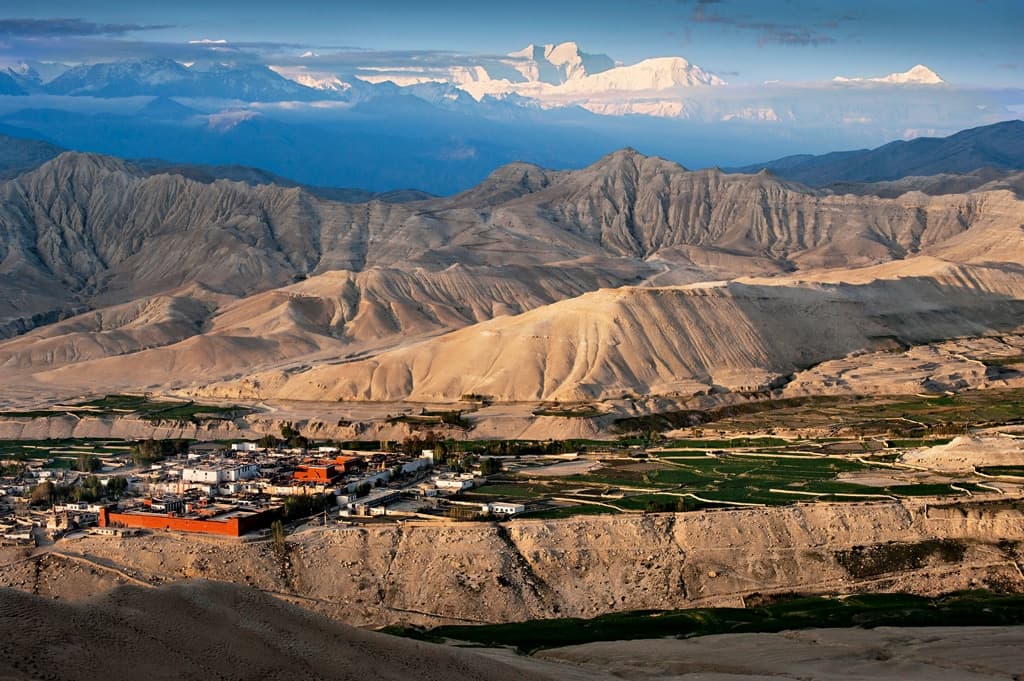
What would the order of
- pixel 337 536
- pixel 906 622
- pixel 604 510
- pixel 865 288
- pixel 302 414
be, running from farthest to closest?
pixel 865 288, pixel 302 414, pixel 604 510, pixel 337 536, pixel 906 622

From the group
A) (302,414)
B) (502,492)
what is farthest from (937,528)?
(302,414)

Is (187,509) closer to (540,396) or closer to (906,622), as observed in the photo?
(906,622)

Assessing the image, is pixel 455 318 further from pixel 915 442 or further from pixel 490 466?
pixel 915 442

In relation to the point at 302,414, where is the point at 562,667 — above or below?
above

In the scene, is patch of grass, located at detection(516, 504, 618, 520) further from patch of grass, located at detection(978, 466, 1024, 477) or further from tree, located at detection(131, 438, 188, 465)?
tree, located at detection(131, 438, 188, 465)

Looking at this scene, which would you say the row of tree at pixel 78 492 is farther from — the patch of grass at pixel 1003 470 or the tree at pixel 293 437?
the patch of grass at pixel 1003 470

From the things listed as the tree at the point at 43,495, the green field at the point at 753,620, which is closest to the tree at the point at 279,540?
the green field at the point at 753,620
